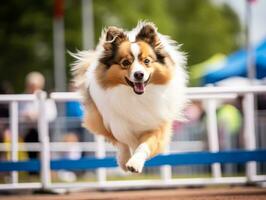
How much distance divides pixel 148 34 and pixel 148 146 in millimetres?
1277

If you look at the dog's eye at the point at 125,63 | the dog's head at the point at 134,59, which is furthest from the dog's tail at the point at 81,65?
the dog's eye at the point at 125,63

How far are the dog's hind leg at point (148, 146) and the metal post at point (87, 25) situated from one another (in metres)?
35.5

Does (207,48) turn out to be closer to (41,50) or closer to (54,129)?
(41,50)

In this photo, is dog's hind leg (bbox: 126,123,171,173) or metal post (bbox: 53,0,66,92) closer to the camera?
dog's hind leg (bbox: 126,123,171,173)

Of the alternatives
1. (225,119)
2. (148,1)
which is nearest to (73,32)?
(148,1)

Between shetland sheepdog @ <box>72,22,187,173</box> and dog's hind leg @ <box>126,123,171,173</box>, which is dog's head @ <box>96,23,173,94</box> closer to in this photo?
shetland sheepdog @ <box>72,22,187,173</box>

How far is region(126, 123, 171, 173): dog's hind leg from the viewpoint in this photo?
9594 millimetres

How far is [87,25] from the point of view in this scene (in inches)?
1873

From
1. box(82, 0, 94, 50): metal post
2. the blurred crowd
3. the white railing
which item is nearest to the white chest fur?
the white railing

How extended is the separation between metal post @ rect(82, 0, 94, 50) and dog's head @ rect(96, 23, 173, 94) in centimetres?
3563

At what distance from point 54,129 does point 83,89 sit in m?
4.97

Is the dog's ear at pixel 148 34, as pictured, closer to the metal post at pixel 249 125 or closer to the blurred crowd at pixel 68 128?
the metal post at pixel 249 125

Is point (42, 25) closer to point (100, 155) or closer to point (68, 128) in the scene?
point (68, 128)

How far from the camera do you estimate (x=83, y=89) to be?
10.9 metres
